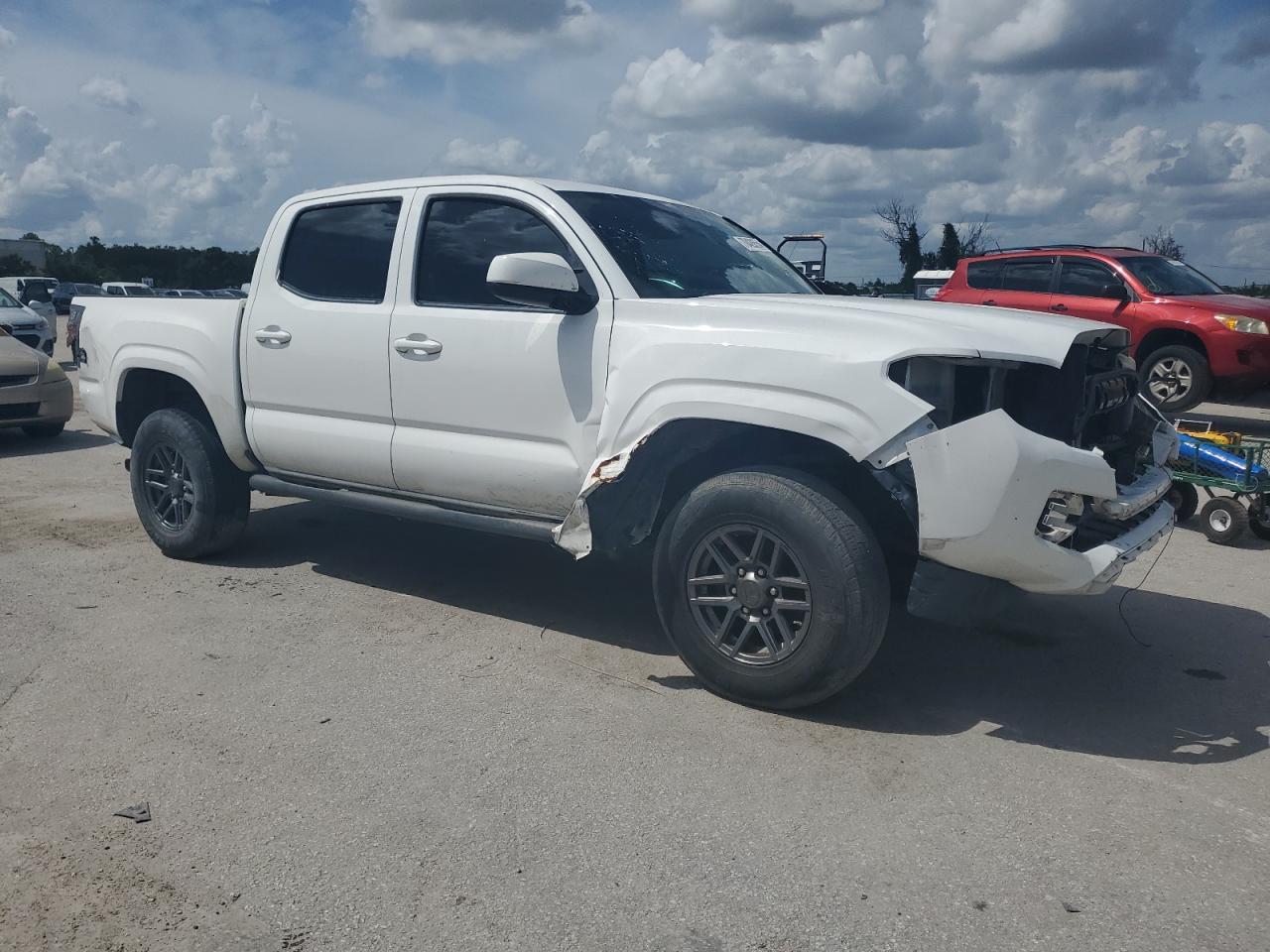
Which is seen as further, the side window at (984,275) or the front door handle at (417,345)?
the side window at (984,275)

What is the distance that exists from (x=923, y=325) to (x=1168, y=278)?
10.1 meters

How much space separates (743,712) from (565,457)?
4.06 feet

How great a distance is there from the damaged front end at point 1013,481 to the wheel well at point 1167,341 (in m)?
8.59

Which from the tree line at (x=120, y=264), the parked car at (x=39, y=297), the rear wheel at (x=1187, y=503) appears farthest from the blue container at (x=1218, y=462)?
the tree line at (x=120, y=264)

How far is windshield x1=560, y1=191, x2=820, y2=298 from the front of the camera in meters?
4.50

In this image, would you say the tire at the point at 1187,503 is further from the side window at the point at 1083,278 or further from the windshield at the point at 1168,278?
the side window at the point at 1083,278

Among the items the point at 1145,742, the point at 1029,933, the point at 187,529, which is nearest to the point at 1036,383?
the point at 1145,742

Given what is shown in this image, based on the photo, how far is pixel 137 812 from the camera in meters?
3.20

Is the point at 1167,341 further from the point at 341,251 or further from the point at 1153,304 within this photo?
the point at 341,251

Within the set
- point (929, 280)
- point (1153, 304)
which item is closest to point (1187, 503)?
point (1153, 304)

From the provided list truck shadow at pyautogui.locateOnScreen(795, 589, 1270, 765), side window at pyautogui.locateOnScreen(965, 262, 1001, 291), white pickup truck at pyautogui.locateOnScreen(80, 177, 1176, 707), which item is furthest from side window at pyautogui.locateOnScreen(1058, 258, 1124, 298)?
white pickup truck at pyautogui.locateOnScreen(80, 177, 1176, 707)

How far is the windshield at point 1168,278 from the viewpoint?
11914mm

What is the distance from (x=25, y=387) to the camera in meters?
10.5

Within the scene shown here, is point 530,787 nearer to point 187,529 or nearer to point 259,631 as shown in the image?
point 259,631
